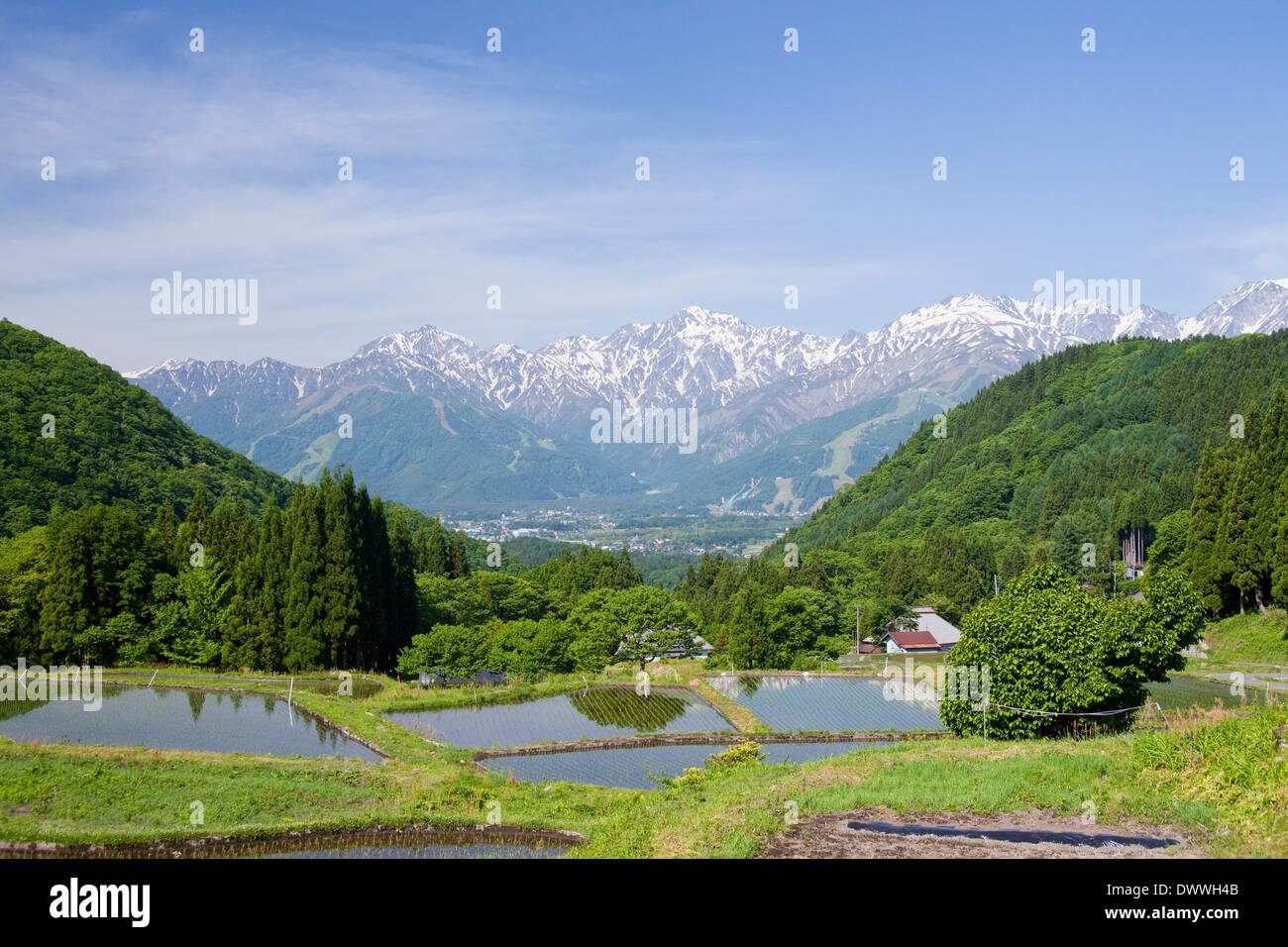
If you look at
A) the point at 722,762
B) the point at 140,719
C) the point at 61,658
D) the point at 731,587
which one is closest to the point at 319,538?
the point at 61,658

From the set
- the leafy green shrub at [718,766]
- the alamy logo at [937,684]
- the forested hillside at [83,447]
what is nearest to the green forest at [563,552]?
the forested hillside at [83,447]

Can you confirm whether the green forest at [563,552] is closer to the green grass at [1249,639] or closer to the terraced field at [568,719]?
the green grass at [1249,639]

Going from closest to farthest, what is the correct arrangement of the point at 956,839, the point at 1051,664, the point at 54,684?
1. the point at 956,839
2. the point at 1051,664
3. the point at 54,684

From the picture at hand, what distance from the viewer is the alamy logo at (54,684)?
35875 millimetres

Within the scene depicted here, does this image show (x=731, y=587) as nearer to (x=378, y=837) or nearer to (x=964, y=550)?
(x=964, y=550)

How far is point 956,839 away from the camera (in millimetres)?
16203

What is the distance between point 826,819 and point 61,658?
1645 inches

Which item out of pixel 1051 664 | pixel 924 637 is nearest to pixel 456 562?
pixel 924 637

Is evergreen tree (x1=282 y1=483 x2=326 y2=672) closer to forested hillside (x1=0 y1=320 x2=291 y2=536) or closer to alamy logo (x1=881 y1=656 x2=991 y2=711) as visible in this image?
forested hillside (x1=0 y1=320 x2=291 y2=536)

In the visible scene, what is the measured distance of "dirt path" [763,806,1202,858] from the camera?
15039 mm

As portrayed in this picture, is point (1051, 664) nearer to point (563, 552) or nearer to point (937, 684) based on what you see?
point (937, 684)
